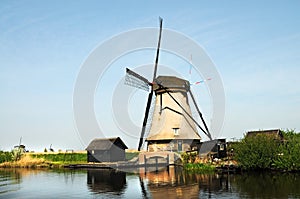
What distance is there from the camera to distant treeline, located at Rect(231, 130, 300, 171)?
24.3m

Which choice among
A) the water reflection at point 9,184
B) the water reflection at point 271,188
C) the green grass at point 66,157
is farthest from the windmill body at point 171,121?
the water reflection at point 271,188

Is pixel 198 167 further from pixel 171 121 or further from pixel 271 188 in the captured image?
pixel 271 188

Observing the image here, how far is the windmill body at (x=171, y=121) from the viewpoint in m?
37.7

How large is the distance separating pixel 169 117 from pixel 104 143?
293 inches

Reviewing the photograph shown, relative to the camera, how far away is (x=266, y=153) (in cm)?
2566

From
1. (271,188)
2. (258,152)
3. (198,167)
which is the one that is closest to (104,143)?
(198,167)

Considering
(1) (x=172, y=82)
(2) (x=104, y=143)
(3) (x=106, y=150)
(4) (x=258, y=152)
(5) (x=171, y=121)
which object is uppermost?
(1) (x=172, y=82)

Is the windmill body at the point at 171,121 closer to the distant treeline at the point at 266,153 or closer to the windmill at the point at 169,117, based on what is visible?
the windmill at the point at 169,117

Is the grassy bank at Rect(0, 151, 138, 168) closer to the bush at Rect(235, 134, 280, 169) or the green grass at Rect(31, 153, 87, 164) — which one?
the green grass at Rect(31, 153, 87, 164)

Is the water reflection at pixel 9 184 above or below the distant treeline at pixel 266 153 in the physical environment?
below

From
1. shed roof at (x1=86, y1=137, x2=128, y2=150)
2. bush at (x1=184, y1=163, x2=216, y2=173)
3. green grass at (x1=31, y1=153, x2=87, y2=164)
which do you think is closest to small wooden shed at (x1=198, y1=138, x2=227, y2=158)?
bush at (x1=184, y1=163, x2=216, y2=173)

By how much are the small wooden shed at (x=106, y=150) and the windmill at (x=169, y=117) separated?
8.33 feet

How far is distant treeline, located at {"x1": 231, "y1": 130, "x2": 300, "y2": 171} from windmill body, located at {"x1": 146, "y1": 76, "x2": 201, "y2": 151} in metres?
10.8

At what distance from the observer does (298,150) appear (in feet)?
77.8
